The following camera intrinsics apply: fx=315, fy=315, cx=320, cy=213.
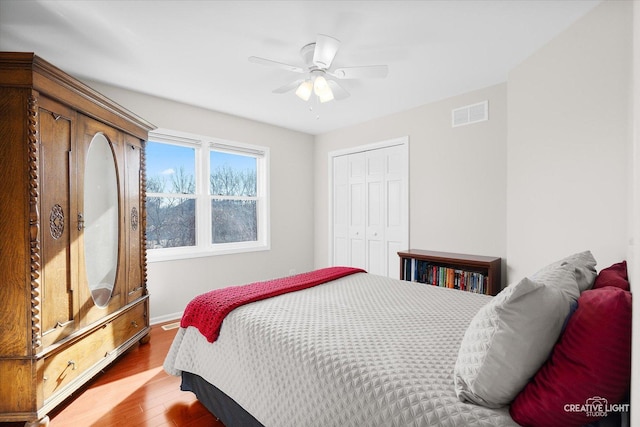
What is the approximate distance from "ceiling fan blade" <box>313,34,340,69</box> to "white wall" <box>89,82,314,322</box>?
6.57 ft

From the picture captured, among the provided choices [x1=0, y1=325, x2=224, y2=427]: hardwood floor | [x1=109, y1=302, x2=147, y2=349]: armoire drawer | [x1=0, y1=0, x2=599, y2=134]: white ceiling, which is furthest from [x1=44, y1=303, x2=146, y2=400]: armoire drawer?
[x1=0, y1=0, x2=599, y2=134]: white ceiling

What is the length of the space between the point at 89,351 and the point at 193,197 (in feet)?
6.51

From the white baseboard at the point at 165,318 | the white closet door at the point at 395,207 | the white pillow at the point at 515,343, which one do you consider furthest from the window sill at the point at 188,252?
the white pillow at the point at 515,343

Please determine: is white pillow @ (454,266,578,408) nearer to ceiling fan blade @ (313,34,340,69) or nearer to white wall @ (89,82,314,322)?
ceiling fan blade @ (313,34,340,69)

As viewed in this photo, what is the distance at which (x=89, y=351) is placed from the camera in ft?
7.02

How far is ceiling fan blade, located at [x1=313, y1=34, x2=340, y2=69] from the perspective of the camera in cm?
204

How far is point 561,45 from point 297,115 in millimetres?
2696

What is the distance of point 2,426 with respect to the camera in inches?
72.2

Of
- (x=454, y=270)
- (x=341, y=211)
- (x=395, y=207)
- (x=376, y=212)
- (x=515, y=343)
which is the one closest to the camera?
(x=515, y=343)

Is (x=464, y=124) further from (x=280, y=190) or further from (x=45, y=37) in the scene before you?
(x=45, y=37)

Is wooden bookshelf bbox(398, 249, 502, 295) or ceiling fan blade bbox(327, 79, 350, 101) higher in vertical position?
ceiling fan blade bbox(327, 79, 350, 101)

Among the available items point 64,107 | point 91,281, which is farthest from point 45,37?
point 91,281

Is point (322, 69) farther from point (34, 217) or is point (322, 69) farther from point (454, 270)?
point (454, 270)

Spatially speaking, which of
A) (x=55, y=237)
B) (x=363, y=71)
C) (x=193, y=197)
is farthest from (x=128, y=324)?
(x=363, y=71)
